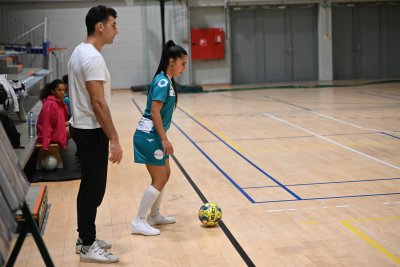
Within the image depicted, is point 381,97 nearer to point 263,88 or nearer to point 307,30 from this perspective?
point 263,88

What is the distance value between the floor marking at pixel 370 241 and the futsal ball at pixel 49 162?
4.15 meters

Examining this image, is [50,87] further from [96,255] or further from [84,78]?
[96,255]

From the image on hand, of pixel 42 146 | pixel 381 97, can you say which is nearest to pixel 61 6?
pixel 381 97

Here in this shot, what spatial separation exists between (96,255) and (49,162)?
12.2 feet

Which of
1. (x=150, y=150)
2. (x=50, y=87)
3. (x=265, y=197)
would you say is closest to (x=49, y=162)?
(x=50, y=87)

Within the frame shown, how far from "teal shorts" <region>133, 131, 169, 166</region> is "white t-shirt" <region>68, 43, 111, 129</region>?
0.78 meters

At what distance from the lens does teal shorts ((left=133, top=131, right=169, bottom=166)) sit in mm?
5605

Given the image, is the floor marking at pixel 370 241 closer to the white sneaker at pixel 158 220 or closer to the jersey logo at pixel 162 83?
the white sneaker at pixel 158 220

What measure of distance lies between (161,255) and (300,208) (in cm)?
179

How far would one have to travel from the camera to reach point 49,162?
849 centimetres

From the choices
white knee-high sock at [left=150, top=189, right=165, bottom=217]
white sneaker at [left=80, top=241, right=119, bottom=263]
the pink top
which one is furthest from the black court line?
the pink top

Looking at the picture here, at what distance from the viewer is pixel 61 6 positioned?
22688mm

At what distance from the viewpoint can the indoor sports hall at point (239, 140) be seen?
525 centimetres

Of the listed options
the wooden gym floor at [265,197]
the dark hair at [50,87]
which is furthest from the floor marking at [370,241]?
the dark hair at [50,87]
